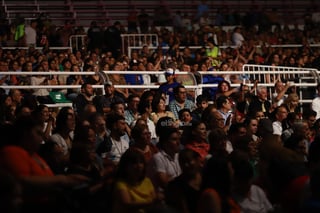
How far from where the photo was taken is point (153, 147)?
12703mm

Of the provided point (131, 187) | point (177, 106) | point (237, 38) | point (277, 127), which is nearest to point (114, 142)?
point (131, 187)

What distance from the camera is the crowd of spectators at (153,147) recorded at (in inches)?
382

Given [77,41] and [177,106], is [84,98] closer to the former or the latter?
[177,106]

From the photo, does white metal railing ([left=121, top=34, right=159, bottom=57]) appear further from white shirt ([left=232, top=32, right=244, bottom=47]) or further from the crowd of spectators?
the crowd of spectators

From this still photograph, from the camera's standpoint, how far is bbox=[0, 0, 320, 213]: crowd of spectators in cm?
970

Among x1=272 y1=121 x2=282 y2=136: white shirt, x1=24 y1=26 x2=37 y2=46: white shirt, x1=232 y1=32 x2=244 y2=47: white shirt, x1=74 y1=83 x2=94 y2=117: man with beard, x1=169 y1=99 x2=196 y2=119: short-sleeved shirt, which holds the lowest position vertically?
x1=272 y1=121 x2=282 y2=136: white shirt

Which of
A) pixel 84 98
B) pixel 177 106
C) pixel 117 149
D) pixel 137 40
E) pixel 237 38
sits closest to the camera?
pixel 117 149

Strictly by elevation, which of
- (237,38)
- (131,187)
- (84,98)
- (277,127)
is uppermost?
(237,38)

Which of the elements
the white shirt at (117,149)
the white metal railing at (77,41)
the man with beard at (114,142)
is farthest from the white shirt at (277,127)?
the white metal railing at (77,41)

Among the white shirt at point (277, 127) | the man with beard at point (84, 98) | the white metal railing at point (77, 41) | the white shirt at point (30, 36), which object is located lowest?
the white shirt at point (277, 127)

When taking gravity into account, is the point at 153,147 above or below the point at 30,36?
below

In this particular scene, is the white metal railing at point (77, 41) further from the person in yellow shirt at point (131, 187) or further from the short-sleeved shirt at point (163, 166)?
the person in yellow shirt at point (131, 187)

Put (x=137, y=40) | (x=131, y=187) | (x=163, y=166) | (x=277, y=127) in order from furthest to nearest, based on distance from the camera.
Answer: (x=137, y=40)
(x=277, y=127)
(x=163, y=166)
(x=131, y=187)

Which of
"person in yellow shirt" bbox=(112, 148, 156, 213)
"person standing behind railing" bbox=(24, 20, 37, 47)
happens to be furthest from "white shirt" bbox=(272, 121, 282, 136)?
"person standing behind railing" bbox=(24, 20, 37, 47)
